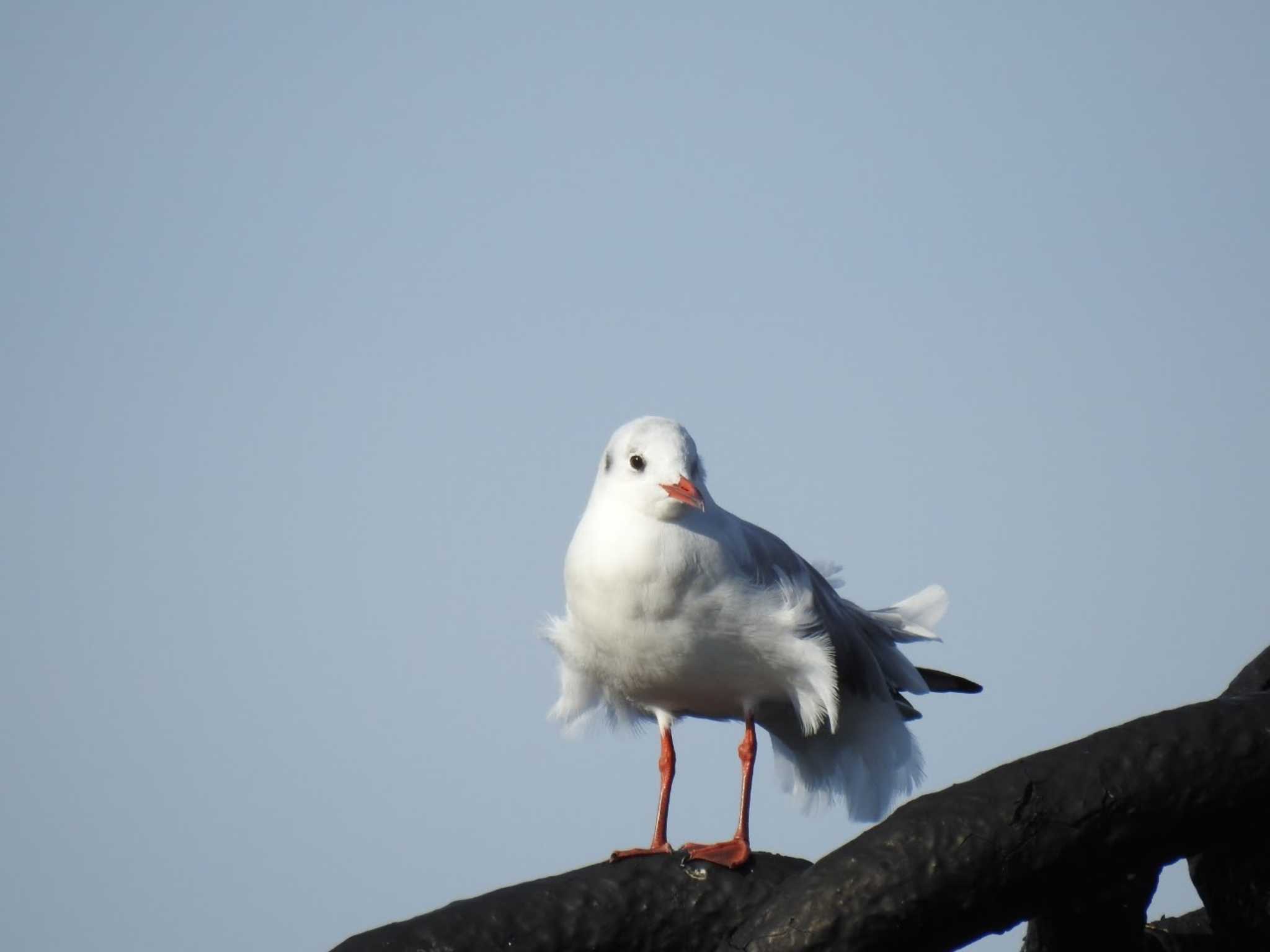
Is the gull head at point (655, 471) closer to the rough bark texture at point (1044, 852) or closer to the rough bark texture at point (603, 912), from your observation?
the rough bark texture at point (603, 912)

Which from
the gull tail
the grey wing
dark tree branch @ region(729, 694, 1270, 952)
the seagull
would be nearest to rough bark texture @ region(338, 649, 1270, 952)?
dark tree branch @ region(729, 694, 1270, 952)

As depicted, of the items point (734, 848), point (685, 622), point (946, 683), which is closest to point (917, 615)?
point (946, 683)

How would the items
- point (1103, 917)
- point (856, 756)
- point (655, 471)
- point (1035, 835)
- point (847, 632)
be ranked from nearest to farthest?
1. point (1035, 835)
2. point (1103, 917)
3. point (655, 471)
4. point (847, 632)
5. point (856, 756)

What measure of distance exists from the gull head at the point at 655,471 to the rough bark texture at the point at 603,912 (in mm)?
2059

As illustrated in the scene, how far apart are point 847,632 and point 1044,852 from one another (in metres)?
3.22

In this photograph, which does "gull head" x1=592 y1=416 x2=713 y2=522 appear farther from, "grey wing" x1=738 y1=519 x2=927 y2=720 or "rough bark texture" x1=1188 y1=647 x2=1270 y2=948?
"rough bark texture" x1=1188 y1=647 x2=1270 y2=948

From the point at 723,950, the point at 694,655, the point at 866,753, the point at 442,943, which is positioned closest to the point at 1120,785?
the point at 723,950

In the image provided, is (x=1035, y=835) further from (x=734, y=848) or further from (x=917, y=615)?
(x=917, y=615)

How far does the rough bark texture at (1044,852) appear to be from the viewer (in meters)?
2.65

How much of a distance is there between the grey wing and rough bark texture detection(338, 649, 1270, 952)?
2.59 metres

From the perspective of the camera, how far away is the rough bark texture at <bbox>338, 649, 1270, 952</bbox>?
2648 mm

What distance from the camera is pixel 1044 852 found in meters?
2.65

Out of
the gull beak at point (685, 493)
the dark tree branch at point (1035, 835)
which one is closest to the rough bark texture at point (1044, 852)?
the dark tree branch at point (1035, 835)

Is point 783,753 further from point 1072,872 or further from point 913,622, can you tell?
point 1072,872
